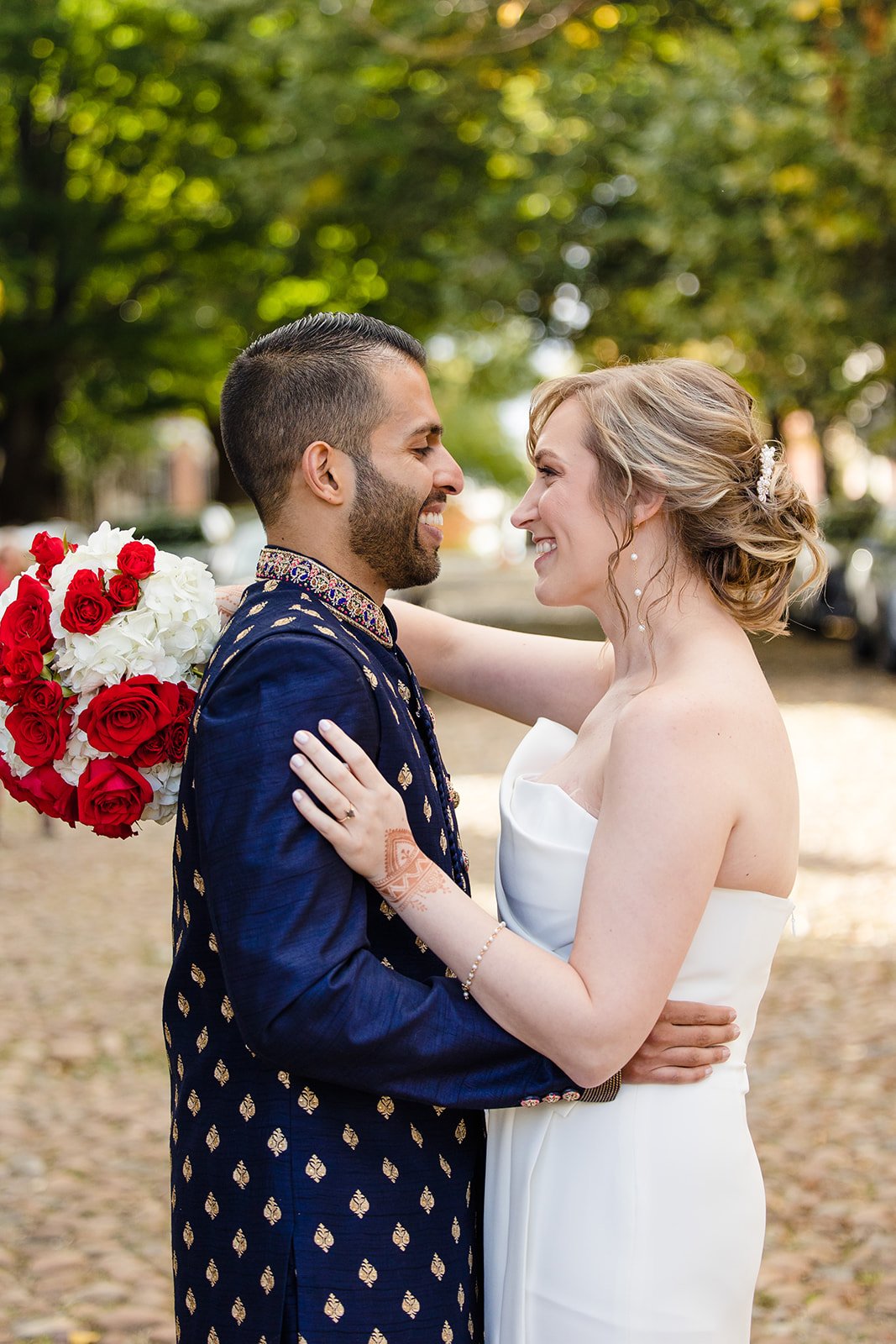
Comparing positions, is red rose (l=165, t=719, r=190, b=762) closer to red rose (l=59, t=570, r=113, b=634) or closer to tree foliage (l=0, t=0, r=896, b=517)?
red rose (l=59, t=570, r=113, b=634)

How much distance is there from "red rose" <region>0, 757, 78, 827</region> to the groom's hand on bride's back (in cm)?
101

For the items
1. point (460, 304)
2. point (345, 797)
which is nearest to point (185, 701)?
point (345, 797)

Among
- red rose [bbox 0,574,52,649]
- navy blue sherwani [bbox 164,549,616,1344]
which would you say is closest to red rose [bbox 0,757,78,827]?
red rose [bbox 0,574,52,649]

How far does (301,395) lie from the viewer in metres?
2.25

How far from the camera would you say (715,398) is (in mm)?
2430

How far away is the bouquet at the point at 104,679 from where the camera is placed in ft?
7.69

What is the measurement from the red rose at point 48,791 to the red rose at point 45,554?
0.35m

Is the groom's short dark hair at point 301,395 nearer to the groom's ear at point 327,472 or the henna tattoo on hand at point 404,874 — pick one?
the groom's ear at point 327,472

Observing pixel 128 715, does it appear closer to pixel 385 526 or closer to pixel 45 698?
pixel 45 698

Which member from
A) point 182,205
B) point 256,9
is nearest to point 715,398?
point 256,9

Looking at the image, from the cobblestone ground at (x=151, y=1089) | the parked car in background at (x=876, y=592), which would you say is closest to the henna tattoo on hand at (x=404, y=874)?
the cobblestone ground at (x=151, y=1089)

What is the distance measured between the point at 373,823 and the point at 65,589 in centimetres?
78

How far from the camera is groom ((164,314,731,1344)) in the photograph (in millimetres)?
1975

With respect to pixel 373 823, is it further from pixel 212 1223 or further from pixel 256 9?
pixel 256 9
